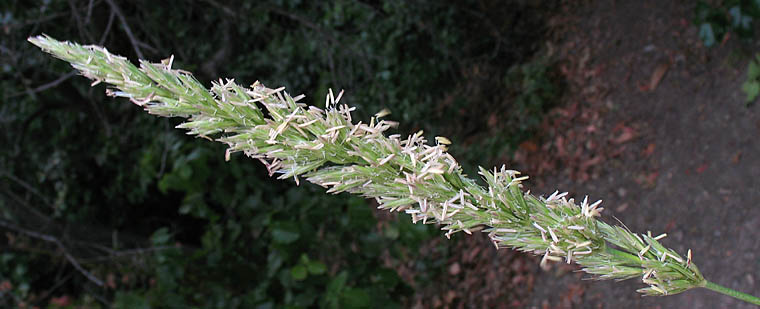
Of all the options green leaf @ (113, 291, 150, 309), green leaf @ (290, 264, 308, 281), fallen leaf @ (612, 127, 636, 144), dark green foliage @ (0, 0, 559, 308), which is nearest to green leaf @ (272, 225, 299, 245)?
dark green foliage @ (0, 0, 559, 308)

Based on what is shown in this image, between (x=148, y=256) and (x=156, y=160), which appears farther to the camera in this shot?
(x=148, y=256)

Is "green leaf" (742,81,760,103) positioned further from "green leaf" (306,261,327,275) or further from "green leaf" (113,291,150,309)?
"green leaf" (113,291,150,309)

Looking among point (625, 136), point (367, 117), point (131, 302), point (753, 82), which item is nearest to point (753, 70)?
point (753, 82)

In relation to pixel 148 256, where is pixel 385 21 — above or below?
above

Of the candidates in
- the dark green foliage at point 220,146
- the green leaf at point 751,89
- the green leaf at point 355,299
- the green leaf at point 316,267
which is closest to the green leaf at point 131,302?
the dark green foliage at point 220,146

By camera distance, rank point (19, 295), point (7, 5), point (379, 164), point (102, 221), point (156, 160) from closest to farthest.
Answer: point (379, 164), point (156, 160), point (7, 5), point (19, 295), point (102, 221)

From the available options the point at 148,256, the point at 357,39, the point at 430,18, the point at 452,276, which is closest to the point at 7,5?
the point at 148,256

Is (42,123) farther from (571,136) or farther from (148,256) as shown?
(571,136)

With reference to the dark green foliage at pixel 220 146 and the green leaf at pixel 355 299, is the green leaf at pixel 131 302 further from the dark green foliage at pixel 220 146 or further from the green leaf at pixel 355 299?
the green leaf at pixel 355 299
